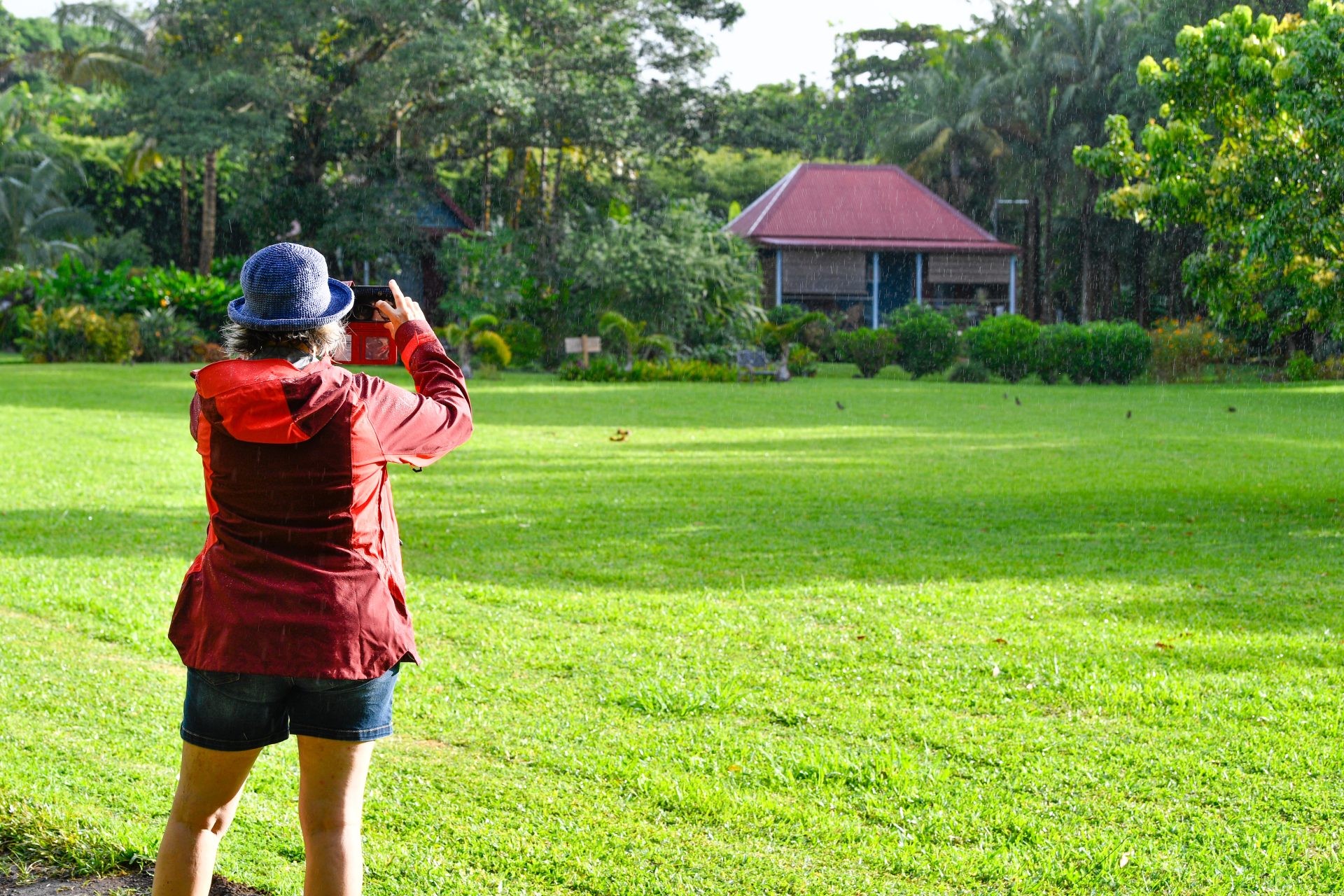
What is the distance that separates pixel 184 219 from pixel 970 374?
2402 cm

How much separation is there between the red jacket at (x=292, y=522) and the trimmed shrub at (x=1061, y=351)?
94.0ft

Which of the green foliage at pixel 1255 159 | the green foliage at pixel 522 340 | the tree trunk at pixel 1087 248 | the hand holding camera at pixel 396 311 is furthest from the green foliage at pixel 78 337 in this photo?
the hand holding camera at pixel 396 311

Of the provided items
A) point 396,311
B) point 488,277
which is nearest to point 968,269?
point 488,277

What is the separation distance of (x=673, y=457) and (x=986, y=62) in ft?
118

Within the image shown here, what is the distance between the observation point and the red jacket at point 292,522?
262cm

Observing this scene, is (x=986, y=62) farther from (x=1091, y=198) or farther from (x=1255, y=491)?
(x=1255, y=491)

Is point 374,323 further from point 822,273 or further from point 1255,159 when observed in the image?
point 822,273

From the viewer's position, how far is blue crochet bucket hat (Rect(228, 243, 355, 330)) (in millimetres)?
2697

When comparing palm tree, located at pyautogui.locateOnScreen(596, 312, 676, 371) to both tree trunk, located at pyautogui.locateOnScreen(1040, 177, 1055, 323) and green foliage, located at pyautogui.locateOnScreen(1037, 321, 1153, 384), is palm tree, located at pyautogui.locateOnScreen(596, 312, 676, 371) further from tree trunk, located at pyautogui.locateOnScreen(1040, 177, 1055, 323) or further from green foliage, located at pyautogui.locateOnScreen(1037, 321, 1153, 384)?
tree trunk, located at pyautogui.locateOnScreen(1040, 177, 1055, 323)

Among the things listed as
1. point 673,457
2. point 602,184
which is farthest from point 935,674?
point 602,184

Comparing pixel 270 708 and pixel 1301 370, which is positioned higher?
pixel 270 708

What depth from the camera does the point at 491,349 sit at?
27734 mm

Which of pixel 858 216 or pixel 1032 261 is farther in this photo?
pixel 1032 261

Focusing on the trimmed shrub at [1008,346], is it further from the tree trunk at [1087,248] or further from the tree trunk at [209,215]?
the tree trunk at [209,215]
